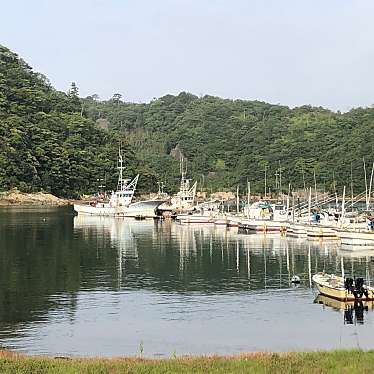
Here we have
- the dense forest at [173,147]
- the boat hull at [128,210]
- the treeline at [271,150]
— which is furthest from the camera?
the treeline at [271,150]

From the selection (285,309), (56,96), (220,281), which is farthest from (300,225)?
(56,96)

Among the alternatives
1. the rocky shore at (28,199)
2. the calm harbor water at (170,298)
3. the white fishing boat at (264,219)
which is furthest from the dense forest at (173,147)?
the calm harbor water at (170,298)

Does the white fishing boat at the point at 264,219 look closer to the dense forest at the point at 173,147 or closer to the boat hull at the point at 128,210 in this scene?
the boat hull at the point at 128,210

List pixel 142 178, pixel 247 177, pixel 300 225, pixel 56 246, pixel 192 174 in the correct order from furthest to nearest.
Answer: pixel 192 174 < pixel 247 177 < pixel 142 178 < pixel 300 225 < pixel 56 246

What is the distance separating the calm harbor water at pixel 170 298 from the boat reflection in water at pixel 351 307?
0.26 feet

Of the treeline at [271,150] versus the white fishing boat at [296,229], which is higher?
the treeline at [271,150]

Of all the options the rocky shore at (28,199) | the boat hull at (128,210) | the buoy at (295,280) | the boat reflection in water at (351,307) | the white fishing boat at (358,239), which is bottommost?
the boat reflection in water at (351,307)

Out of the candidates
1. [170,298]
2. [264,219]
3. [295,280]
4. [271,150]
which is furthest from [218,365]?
[271,150]

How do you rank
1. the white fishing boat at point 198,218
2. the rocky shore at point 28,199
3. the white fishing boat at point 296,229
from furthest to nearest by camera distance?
the rocky shore at point 28,199, the white fishing boat at point 198,218, the white fishing boat at point 296,229

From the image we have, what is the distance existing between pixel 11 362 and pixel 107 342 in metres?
9.43

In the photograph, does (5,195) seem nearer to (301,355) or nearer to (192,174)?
(192,174)

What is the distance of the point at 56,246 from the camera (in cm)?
6041

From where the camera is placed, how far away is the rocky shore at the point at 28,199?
13380cm

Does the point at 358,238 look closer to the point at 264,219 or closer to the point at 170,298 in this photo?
the point at 264,219
